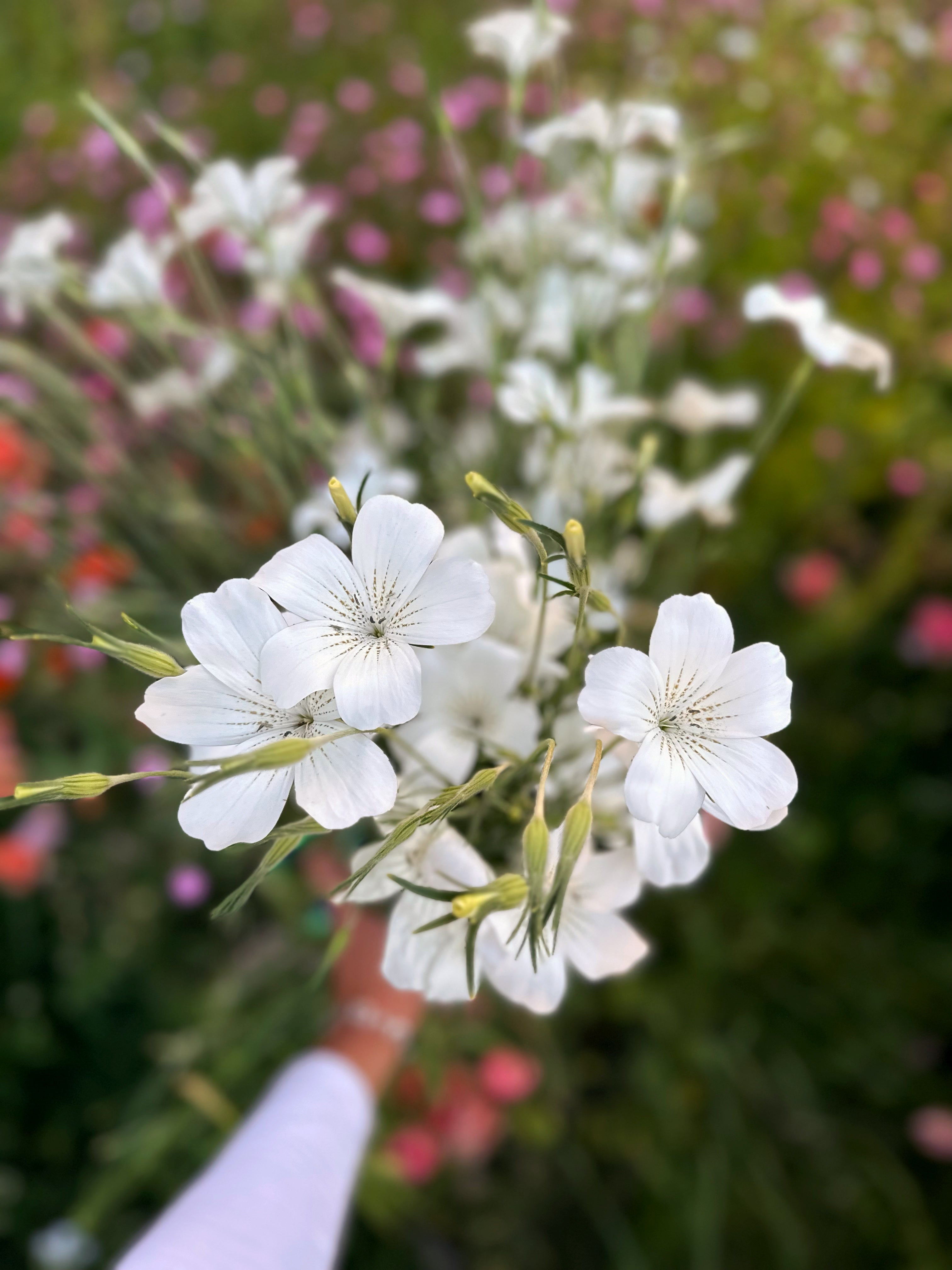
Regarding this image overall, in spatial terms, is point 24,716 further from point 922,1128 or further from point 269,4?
point 269,4

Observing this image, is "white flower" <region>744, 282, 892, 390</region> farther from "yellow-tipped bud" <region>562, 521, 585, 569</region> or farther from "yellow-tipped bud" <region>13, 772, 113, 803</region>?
"yellow-tipped bud" <region>13, 772, 113, 803</region>

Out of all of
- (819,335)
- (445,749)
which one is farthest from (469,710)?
(819,335)

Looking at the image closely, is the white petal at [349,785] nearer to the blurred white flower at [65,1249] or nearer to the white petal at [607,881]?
the white petal at [607,881]

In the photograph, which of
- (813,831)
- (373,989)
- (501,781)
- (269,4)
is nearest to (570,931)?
(501,781)

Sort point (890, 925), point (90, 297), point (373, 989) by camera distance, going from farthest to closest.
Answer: point (890, 925)
point (373, 989)
point (90, 297)

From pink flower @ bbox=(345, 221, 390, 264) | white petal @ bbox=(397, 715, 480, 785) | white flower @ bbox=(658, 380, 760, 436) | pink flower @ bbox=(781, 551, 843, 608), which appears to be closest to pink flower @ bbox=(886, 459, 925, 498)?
pink flower @ bbox=(781, 551, 843, 608)

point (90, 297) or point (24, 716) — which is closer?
point (90, 297)

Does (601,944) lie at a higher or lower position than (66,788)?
lower

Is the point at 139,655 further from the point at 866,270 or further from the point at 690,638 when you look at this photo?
the point at 866,270
